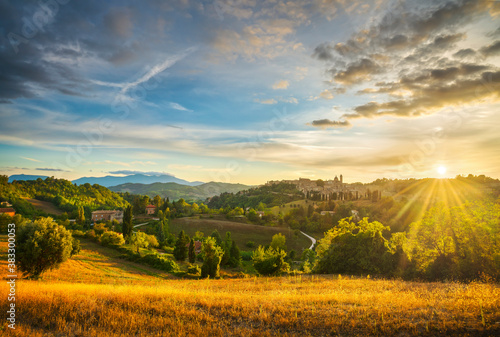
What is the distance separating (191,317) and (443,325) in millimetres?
7953

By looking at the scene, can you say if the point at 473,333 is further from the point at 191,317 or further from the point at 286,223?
the point at 286,223

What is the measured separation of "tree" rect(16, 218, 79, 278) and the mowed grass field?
50.3 m

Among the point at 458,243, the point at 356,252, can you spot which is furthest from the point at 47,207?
the point at 458,243

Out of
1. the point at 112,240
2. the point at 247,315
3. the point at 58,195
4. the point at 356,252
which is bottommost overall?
the point at 112,240

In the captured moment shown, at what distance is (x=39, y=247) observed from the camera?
59.3 ft

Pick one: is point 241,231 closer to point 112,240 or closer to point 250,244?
point 250,244

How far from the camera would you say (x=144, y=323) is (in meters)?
7.58

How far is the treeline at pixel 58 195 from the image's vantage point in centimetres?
8825

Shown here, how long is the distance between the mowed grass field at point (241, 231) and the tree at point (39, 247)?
50.3 metres

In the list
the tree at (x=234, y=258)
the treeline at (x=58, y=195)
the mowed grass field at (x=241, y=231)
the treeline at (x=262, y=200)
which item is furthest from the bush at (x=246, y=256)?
the treeline at (x=262, y=200)

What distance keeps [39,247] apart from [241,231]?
62856mm

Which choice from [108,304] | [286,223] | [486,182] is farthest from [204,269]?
[486,182]

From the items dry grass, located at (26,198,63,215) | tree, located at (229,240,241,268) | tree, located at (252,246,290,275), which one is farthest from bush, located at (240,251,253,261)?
dry grass, located at (26,198,63,215)

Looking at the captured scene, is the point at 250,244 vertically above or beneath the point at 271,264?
beneath
